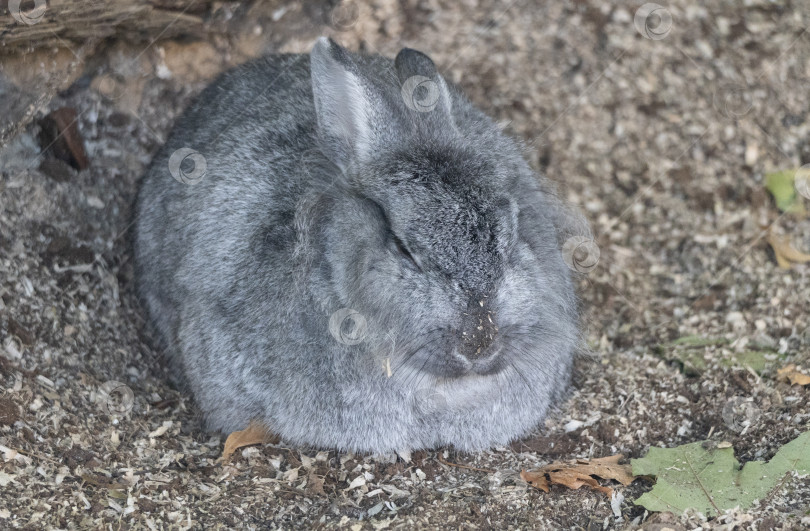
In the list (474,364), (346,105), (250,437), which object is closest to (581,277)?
(474,364)

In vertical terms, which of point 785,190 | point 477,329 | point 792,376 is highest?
point 477,329

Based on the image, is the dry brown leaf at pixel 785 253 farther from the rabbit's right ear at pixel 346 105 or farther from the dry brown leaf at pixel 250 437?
the dry brown leaf at pixel 250 437

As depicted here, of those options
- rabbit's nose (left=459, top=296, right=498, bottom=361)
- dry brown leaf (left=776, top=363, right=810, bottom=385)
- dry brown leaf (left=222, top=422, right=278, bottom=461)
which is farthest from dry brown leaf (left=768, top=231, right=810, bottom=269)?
dry brown leaf (left=222, top=422, right=278, bottom=461)

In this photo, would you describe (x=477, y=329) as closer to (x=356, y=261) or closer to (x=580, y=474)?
(x=356, y=261)

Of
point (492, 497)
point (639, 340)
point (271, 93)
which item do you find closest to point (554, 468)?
point (492, 497)

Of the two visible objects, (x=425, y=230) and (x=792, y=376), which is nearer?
(x=425, y=230)

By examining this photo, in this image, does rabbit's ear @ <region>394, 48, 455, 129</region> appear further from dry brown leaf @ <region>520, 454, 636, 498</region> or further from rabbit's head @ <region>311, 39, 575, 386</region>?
dry brown leaf @ <region>520, 454, 636, 498</region>

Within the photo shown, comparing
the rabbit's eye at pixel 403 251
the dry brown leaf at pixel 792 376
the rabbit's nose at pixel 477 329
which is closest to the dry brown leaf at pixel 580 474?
the rabbit's nose at pixel 477 329

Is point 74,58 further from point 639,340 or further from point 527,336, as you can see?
point 639,340
